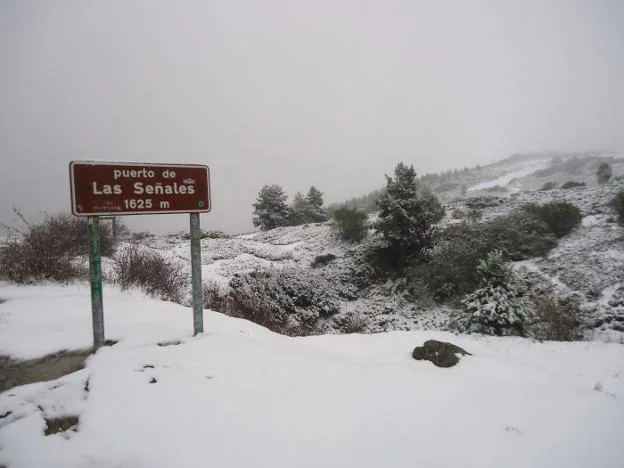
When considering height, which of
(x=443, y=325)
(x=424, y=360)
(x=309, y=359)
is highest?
(x=309, y=359)

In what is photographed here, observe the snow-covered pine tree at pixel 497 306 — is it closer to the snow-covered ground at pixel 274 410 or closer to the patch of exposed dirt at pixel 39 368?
the snow-covered ground at pixel 274 410

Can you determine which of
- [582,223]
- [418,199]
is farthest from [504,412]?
[582,223]

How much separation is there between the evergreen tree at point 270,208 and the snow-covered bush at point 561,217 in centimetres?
2062

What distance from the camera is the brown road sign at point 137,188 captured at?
2.77 m

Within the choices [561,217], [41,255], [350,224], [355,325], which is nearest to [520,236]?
[561,217]

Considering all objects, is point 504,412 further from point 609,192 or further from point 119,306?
point 609,192

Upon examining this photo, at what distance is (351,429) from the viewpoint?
219 cm

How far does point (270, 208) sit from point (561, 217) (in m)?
22.1

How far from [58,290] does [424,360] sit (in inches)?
252

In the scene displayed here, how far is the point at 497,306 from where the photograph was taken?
6.91m

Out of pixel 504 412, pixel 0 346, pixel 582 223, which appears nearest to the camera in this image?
pixel 504 412

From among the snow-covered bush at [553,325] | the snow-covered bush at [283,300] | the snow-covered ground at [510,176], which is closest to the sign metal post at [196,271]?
the snow-covered bush at [283,300]

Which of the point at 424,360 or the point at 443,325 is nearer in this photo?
the point at 424,360

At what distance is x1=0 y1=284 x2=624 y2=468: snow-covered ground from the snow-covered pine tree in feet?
11.3
